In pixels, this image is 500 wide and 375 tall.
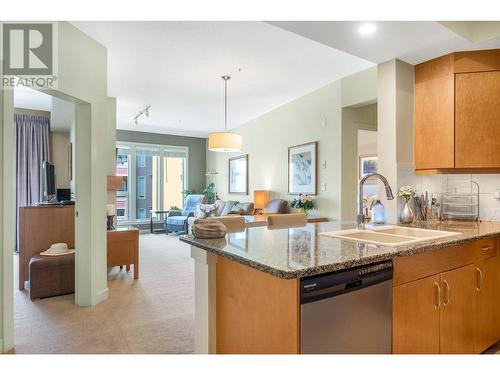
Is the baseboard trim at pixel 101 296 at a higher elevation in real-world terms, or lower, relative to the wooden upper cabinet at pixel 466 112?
lower

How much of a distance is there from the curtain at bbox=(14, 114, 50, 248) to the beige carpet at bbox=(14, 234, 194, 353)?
3.26m

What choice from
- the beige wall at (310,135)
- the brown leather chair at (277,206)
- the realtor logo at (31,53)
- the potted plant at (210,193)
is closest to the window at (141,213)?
the potted plant at (210,193)

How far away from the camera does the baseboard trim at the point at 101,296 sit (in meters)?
3.18

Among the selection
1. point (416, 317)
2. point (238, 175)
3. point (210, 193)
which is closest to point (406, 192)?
point (416, 317)

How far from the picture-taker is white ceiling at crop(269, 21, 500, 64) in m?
2.12

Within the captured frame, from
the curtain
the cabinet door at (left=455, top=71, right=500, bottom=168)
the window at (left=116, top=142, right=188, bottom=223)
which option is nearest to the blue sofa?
the window at (left=116, top=142, right=188, bottom=223)

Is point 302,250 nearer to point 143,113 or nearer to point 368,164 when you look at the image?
point 143,113

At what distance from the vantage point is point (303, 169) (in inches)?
219

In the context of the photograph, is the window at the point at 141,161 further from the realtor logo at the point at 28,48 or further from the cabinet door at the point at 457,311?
the cabinet door at the point at 457,311

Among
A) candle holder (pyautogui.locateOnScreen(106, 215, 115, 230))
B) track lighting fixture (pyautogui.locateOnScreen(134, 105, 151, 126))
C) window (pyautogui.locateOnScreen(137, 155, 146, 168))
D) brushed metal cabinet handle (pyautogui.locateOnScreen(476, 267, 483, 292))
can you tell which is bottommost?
brushed metal cabinet handle (pyautogui.locateOnScreen(476, 267, 483, 292))

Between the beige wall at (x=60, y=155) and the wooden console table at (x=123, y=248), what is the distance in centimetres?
354

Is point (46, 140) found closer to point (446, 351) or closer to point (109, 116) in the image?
point (109, 116)

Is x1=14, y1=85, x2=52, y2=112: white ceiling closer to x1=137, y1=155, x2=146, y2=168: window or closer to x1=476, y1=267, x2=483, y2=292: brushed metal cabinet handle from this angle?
x1=137, y1=155, x2=146, y2=168: window
